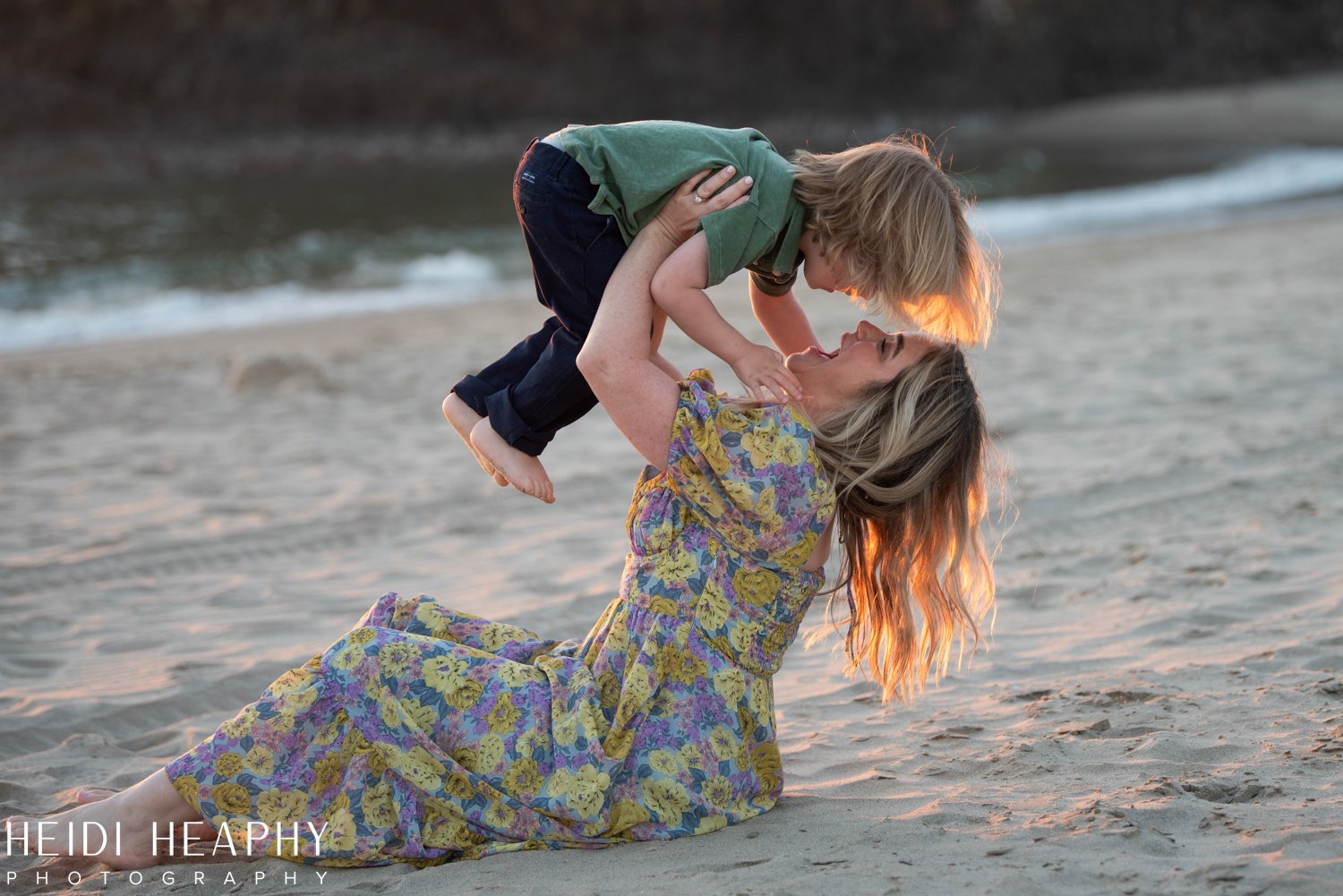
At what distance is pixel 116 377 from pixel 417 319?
264cm

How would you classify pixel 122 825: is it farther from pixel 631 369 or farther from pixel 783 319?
pixel 783 319

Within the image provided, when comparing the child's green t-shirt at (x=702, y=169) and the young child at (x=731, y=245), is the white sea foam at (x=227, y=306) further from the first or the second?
the child's green t-shirt at (x=702, y=169)

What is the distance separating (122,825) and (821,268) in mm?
1688

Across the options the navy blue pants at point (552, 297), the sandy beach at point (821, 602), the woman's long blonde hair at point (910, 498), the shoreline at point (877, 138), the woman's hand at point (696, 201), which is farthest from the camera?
the shoreline at point (877, 138)

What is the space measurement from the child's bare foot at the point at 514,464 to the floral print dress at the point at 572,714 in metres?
0.46

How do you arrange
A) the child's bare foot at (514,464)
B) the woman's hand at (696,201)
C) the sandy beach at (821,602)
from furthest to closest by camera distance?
the child's bare foot at (514,464) → the woman's hand at (696,201) → the sandy beach at (821,602)

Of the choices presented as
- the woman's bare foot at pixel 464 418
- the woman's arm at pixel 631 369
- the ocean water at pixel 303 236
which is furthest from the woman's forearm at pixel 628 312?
the ocean water at pixel 303 236

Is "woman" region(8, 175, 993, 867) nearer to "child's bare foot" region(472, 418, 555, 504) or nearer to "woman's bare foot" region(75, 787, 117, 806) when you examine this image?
"woman's bare foot" region(75, 787, 117, 806)

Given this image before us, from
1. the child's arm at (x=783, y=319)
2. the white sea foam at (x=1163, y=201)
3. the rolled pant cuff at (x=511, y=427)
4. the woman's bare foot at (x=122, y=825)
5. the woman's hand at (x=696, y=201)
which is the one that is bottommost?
the woman's bare foot at (x=122, y=825)

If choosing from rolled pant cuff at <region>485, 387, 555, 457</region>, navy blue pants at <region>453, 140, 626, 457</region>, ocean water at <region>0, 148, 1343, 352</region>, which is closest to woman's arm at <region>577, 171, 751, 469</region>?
navy blue pants at <region>453, 140, 626, 457</region>

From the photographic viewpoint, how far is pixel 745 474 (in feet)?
7.49

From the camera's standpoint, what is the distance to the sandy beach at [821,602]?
2271mm

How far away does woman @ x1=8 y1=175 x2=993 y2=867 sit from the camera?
2.30m

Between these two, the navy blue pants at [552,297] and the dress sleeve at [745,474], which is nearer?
the dress sleeve at [745,474]
